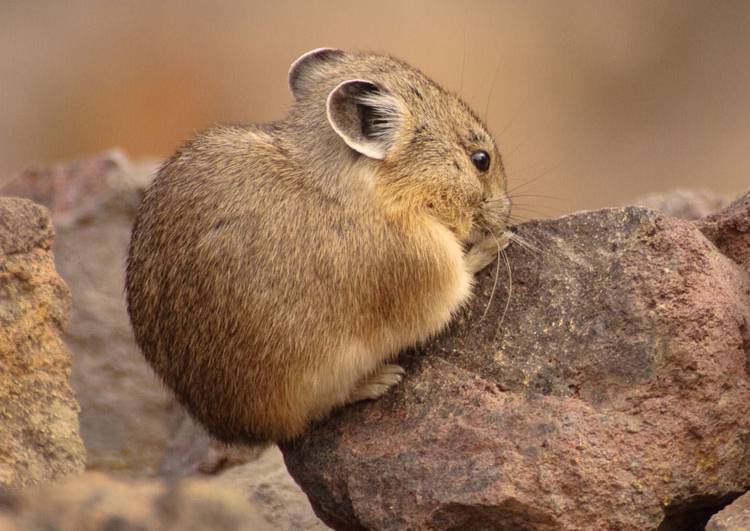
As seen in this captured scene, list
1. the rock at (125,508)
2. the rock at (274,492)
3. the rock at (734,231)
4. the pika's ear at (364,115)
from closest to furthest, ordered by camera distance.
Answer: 1. the rock at (125,508)
2. the pika's ear at (364,115)
3. the rock at (734,231)
4. the rock at (274,492)

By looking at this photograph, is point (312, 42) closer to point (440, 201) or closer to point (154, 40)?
point (154, 40)

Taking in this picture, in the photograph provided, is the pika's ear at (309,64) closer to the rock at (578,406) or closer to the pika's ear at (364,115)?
the pika's ear at (364,115)

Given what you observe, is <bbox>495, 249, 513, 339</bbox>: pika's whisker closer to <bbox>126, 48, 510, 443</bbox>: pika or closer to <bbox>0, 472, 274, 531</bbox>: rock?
<bbox>126, 48, 510, 443</bbox>: pika

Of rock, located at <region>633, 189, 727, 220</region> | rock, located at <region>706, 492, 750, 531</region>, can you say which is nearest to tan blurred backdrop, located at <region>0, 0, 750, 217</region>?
rock, located at <region>633, 189, 727, 220</region>

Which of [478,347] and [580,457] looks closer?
[580,457]

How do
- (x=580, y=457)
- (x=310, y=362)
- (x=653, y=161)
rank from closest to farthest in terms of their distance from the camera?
(x=580, y=457), (x=310, y=362), (x=653, y=161)

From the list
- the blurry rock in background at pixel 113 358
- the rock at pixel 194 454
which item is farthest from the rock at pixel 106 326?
the rock at pixel 194 454

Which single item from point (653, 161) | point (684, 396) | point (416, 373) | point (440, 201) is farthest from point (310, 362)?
point (653, 161)

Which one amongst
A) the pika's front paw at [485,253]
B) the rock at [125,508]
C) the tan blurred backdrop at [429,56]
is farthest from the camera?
the tan blurred backdrop at [429,56]
